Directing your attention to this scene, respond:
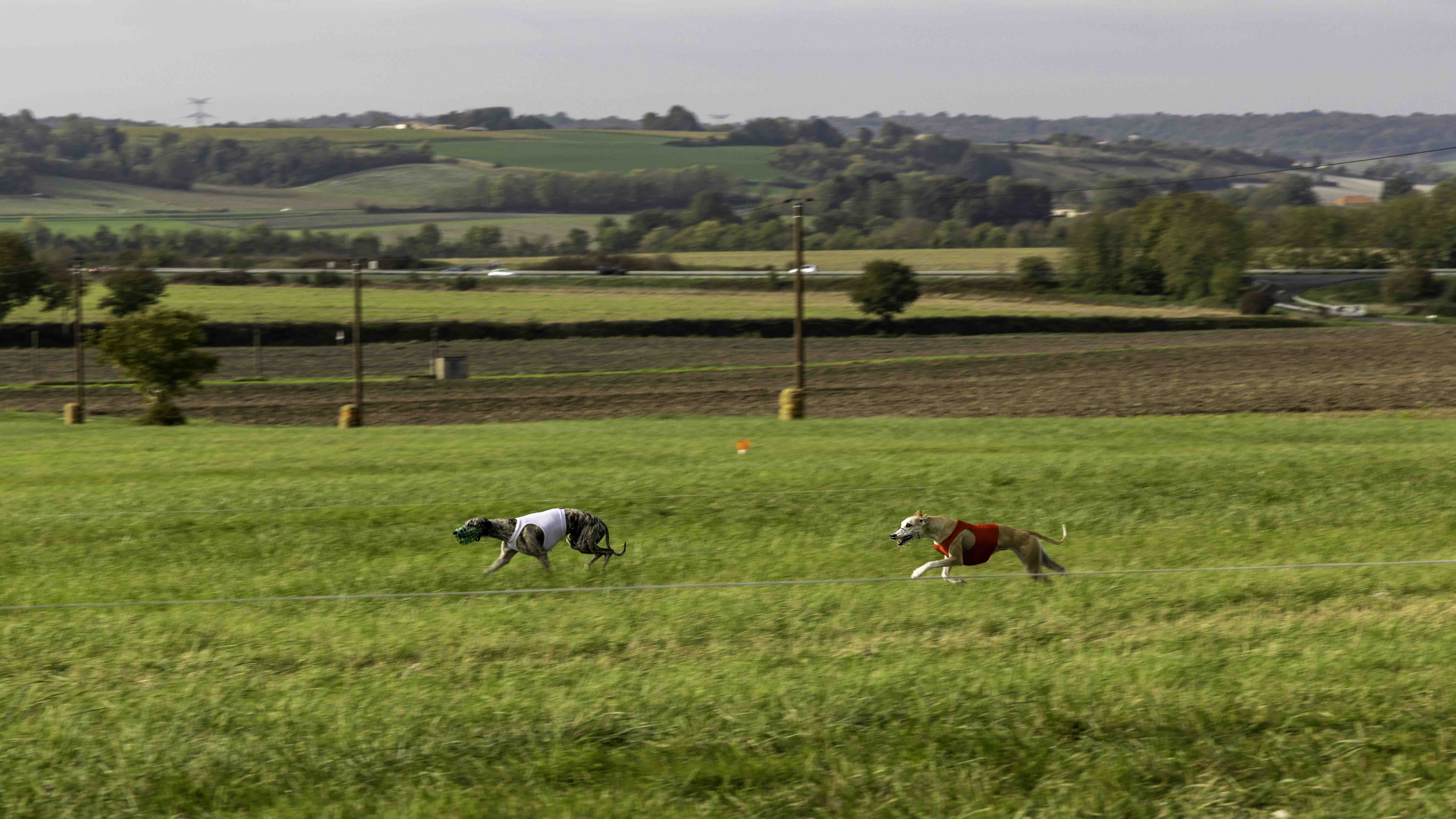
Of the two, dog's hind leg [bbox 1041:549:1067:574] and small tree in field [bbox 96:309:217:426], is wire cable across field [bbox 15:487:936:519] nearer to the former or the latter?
dog's hind leg [bbox 1041:549:1067:574]

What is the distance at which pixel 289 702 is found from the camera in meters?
6.99

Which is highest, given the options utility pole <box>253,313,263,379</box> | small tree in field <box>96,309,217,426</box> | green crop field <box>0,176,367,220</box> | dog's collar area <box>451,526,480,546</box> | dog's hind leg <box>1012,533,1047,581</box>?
green crop field <box>0,176,367,220</box>

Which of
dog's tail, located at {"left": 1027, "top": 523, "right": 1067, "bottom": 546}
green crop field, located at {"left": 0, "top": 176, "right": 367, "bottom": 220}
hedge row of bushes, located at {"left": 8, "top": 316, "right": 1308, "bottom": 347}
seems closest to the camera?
dog's tail, located at {"left": 1027, "top": 523, "right": 1067, "bottom": 546}

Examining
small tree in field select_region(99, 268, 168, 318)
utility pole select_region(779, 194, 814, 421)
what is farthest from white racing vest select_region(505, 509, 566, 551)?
small tree in field select_region(99, 268, 168, 318)

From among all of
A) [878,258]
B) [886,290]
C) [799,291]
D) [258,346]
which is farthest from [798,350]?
[878,258]

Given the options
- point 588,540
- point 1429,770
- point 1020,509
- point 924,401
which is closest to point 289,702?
point 588,540

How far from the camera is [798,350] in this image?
34906 mm

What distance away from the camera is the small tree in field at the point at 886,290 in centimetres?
7069

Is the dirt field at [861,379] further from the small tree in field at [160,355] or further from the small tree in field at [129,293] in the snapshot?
the small tree in field at [129,293]

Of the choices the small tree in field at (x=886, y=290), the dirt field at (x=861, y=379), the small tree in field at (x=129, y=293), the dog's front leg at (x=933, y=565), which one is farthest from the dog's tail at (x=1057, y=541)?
the small tree in field at (x=129, y=293)

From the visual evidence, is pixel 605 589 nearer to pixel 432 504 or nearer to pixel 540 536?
pixel 540 536

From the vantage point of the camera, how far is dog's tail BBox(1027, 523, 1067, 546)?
9477 mm

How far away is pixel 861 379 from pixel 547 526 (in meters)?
Answer: 42.1

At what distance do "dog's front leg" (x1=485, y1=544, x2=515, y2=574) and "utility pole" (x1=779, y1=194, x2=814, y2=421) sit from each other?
71.0 ft
